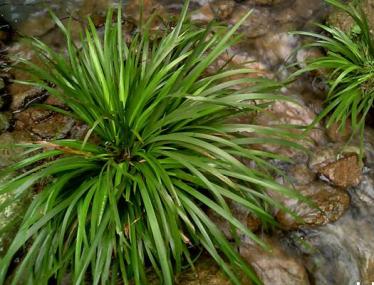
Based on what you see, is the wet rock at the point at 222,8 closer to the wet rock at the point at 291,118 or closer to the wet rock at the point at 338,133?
the wet rock at the point at 291,118

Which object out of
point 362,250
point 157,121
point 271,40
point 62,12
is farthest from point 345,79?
point 62,12

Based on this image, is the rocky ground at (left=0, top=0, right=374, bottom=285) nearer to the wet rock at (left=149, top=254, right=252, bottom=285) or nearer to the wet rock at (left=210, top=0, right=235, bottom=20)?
the wet rock at (left=149, top=254, right=252, bottom=285)

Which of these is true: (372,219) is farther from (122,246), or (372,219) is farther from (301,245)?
(122,246)

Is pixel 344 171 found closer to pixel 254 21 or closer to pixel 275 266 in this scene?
pixel 275 266

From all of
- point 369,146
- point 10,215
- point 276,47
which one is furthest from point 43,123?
point 369,146

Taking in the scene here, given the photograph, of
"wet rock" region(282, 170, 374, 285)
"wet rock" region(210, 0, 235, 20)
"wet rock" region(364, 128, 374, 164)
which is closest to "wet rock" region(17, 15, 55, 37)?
"wet rock" region(210, 0, 235, 20)

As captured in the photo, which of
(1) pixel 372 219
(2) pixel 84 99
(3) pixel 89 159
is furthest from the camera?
(1) pixel 372 219
